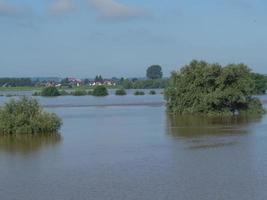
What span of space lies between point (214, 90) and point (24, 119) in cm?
2125

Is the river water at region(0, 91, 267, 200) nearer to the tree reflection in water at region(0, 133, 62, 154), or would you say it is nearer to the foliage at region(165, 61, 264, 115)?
the tree reflection in water at region(0, 133, 62, 154)

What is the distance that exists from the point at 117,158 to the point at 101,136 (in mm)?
10764

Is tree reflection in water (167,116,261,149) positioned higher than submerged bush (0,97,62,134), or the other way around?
submerged bush (0,97,62,134)

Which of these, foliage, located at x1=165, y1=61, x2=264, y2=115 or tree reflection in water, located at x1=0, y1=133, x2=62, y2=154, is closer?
tree reflection in water, located at x1=0, y1=133, x2=62, y2=154

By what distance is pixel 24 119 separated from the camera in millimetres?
41688

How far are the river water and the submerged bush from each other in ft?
4.04

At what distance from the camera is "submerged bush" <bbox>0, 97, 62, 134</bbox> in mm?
41500

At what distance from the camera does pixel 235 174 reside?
2428cm

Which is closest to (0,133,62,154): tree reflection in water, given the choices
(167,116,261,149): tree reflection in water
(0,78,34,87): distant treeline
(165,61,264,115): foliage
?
(167,116,261,149): tree reflection in water

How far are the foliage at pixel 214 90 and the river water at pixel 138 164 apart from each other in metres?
11.5

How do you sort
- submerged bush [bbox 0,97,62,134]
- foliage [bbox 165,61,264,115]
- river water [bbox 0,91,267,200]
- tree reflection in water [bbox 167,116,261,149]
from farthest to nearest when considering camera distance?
foliage [bbox 165,61,264,115], submerged bush [bbox 0,97,62,134], tree reflection in water [bbox 167,116,261,149], river water [bbox 0,91,267,200]

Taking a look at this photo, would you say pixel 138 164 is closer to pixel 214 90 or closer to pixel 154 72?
pixel 214 90

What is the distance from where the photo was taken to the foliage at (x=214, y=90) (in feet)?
187

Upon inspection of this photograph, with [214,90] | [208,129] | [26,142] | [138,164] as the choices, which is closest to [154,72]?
[214,90]
